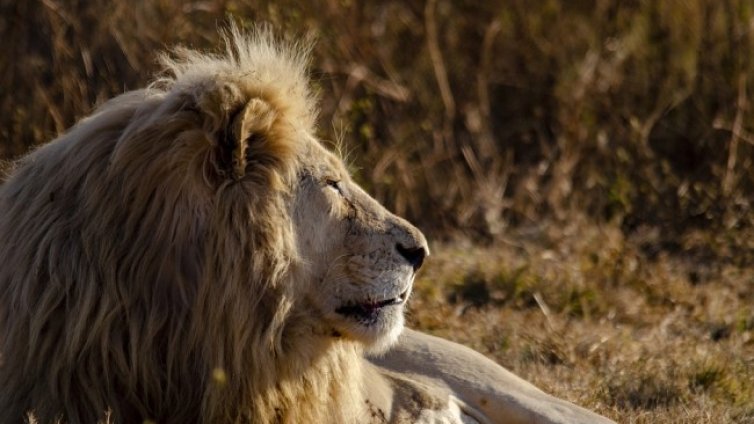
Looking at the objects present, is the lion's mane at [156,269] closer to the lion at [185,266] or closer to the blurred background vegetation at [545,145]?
the lion at [185,266]

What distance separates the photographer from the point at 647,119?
897 centimetres

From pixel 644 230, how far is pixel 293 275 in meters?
4.28

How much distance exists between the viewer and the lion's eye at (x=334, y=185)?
398 cm

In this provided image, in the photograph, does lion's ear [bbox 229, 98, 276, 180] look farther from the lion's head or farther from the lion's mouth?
the lion's mouth

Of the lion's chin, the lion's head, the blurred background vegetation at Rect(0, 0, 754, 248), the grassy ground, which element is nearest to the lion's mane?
the lion's head

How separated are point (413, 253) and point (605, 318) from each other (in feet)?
8.79

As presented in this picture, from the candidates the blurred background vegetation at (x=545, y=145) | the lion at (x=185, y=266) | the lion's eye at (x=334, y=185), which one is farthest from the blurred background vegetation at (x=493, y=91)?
the lion at (x=185, y=266)

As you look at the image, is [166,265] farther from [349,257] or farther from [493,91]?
[493,91]

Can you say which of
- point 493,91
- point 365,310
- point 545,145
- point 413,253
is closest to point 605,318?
point 545,145

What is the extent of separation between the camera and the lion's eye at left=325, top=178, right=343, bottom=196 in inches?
157

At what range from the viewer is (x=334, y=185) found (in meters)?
4.01

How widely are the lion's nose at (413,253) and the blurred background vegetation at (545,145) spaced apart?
131 cm

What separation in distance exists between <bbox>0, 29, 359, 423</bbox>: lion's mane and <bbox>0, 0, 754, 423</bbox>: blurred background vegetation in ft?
5.81

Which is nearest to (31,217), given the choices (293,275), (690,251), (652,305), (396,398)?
(293,275)
